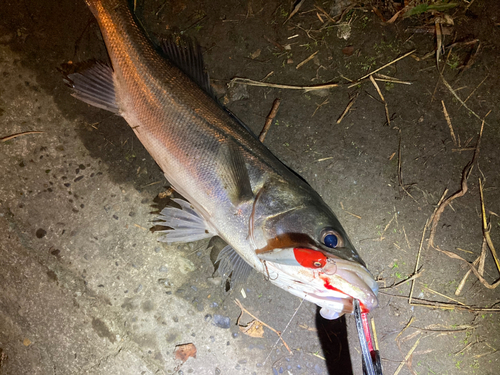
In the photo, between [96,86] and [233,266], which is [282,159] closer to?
[233,266]

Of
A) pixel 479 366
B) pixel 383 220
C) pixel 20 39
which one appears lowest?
pixel 479 366

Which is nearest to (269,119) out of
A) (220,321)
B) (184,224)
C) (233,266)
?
(184,224)

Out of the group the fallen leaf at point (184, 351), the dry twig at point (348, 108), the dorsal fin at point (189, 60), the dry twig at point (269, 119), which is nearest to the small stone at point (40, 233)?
the fallen leaf at point (184, 351)

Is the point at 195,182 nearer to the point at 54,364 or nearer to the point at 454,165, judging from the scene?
the point at 54,364

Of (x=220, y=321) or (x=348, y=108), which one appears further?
(x=348, y=108)

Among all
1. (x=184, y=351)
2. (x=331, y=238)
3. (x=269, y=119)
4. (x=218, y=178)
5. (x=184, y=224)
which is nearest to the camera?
(x=331, y=238)

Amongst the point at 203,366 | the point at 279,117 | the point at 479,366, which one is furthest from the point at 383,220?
the point at 203,366

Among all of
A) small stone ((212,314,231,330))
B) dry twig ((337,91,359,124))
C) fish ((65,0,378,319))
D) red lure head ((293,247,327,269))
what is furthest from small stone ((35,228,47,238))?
dry twig ((337,91,359,124))
